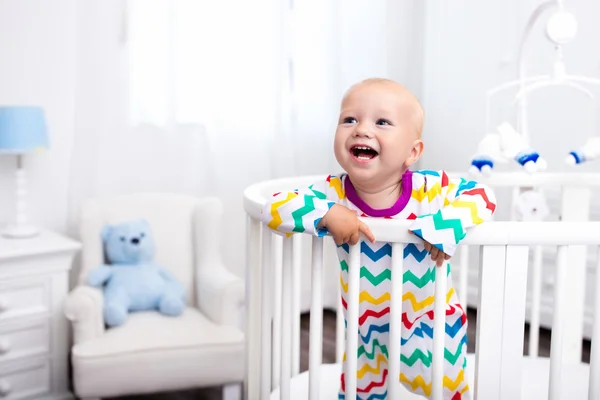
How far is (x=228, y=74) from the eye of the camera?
8.80ft

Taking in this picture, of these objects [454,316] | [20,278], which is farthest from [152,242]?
[454,316]

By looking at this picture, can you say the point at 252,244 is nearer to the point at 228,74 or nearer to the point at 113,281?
the point at 113,281

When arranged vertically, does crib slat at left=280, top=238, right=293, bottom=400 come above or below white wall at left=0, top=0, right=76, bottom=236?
below

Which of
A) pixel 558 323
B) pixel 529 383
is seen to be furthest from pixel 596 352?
pixel 529 383

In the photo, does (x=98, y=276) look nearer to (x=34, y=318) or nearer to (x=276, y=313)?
(x=34, y=318)

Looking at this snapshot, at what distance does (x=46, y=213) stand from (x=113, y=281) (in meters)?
0.41

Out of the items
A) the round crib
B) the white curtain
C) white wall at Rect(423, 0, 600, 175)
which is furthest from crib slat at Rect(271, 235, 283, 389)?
white wall at Rect(423, 0, 600, 175)

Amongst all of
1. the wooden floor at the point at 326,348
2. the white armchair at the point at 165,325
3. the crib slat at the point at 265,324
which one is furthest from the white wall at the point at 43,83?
the crib slat at the point at 265,324

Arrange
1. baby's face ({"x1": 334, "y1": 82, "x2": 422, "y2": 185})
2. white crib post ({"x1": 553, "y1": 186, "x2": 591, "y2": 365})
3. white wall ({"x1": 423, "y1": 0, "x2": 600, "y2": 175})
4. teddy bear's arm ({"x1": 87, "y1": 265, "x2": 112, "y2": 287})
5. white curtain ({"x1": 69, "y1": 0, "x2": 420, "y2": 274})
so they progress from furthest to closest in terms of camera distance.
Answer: white wall ({"x1": 423, "y1": 0, "x2": 600, "y2": 175}) → white curtain ({"x1": 69, "y1": 0, "x2": 420, "y2": 274}) → teddy bear's arm ({"x1": 87, "y1": 265, "x2": 112, "y2": 287}) → white crib post ({"x1": 553, "y1": 186, "x2": 591, "y2": 365}) → baby's face ({"x1": 334, "y1": 82, "x2": 422, "y2": 185})

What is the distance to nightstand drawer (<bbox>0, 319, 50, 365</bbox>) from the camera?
2.04 metres

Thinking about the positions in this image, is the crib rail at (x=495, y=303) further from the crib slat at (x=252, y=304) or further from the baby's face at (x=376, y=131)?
the crib slat at (x=252, y=304)

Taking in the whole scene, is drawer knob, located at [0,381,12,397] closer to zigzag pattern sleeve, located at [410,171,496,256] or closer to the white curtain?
the white curtain

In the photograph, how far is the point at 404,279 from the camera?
3.94 ft

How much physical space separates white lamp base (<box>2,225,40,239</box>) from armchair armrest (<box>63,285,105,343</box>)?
298 mm
